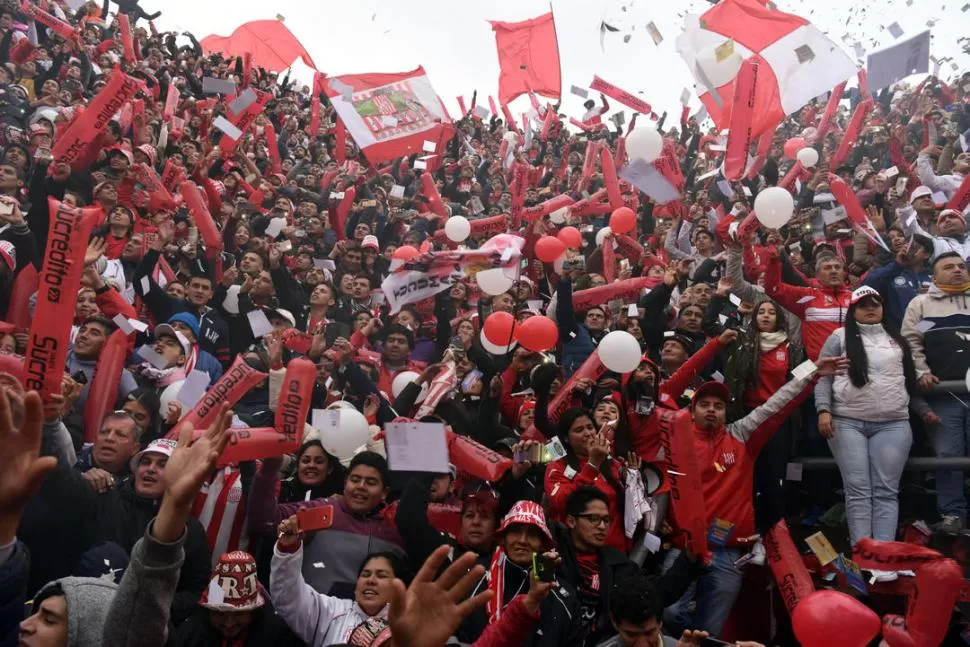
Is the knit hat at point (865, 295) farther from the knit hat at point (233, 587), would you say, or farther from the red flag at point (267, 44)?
the red flag at point (267, 44)

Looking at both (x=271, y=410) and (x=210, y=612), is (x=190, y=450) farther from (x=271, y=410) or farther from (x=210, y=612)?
(x=271, y=410)

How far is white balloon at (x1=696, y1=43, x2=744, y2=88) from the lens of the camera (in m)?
9.62

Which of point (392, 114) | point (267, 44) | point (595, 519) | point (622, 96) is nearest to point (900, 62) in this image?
point (622, 96)

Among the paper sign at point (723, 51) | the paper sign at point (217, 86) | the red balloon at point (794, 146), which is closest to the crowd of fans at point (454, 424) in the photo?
the paper sign at point (723, 51)

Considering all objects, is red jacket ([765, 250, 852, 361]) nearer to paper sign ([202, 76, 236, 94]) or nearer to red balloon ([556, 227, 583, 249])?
red balloon ([556, 227, 583, 249])

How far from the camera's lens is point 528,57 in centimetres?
1459

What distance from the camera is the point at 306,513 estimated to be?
3428 millimetres

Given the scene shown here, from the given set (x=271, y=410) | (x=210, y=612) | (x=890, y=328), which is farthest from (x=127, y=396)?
(x=890, y=328)

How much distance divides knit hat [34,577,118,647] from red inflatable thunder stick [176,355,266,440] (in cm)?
172

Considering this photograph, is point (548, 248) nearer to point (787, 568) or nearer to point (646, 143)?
point (646, 143)

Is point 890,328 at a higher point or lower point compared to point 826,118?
lower

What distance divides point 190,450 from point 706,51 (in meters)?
9.18

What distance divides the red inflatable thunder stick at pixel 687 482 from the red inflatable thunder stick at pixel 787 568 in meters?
0.34

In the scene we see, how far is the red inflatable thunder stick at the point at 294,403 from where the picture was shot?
12.8ft
